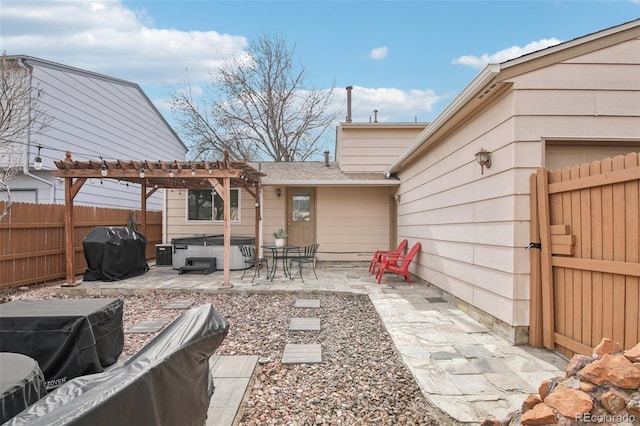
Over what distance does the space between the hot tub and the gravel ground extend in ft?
9.68

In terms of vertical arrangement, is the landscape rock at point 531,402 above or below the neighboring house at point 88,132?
below

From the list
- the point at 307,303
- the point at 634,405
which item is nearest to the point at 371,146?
the point at 307,303

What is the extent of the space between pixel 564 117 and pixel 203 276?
7.11 metres

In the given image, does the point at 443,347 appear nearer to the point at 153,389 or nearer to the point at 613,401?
the point at 613,401

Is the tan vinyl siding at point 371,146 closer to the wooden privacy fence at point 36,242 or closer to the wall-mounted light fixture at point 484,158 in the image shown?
the wall-mounted light fixture at point 484,158

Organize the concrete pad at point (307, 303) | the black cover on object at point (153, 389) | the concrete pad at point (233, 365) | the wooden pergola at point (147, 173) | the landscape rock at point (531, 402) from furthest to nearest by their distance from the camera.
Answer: the wooden pergola at point (147, 173) → the concrete pad at point (307, 303) → the concrete pad at point (233, 365) → the landscape rock at point (531, 402) → the black cover on object at point (153, 389)

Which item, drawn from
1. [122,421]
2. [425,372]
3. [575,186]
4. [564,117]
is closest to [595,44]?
[564,117]

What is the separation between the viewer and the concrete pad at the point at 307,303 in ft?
17.6

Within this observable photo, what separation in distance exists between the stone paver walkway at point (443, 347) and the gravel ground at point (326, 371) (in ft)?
0.51

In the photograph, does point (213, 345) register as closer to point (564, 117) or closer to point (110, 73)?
point (564, 117)

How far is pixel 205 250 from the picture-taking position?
8.34 m

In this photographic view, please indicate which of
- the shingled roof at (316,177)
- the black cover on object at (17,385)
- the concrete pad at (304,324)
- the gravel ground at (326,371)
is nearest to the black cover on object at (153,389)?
the black cover on object at (17,385)

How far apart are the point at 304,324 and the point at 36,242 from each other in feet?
19.1

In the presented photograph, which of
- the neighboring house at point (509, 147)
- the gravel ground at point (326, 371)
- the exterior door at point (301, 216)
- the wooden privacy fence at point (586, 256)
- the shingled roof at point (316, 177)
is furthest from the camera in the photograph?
the exterior door at point (301, 216)
